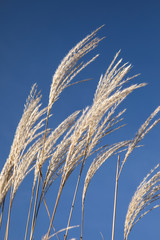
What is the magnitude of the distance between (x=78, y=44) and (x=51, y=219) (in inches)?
41.6

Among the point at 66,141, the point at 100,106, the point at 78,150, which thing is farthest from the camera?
the point at 66,141

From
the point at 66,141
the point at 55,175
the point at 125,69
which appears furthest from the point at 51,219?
the point at 125,69

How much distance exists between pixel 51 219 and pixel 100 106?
28.1 inches

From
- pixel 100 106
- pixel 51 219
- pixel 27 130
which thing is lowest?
pixel 51 219

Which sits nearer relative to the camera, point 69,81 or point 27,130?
point 69,81

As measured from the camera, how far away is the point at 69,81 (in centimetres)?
180

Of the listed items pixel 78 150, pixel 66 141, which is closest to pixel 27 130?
pixel 66 141

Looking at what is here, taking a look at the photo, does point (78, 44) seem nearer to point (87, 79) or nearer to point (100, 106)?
point (87, 79)

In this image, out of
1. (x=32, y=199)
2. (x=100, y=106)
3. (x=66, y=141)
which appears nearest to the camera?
(x=100, y=106)

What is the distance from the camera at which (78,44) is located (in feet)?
5.95

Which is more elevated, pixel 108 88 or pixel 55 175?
pixel 108 88

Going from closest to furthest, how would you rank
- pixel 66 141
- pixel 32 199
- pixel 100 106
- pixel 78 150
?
pixel 100 106
pixel 78 150
pixel 66 141
pixel 32 199

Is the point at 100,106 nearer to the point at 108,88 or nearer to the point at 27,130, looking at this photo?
the point at 108,88

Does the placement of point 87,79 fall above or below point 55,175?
above
